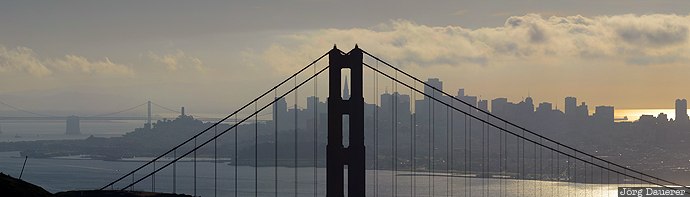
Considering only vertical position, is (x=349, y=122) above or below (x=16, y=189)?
above

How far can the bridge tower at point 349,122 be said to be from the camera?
161ft

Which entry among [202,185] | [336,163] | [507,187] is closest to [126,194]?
[336,163]

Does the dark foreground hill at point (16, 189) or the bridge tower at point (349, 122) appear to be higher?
the bridge tower at point (349, 122)

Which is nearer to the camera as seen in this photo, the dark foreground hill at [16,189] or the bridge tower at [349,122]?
the bridge tower at [349,122]

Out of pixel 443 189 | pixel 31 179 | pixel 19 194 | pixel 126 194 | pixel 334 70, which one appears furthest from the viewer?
pixel 31 179

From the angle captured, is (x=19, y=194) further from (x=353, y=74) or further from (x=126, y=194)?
(x=353, y=74)

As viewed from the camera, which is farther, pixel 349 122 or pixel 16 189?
pixel 16 189

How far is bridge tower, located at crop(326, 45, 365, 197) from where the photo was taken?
49000 mm

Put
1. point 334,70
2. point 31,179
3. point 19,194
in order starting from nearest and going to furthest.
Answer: point 334,70 < point 19,194 < point 31,179

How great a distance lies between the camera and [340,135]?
49312 millimetres

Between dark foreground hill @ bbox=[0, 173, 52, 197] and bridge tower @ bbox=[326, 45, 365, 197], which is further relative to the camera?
dark foreground hill @ bbox=[0, 173, 52, 197]

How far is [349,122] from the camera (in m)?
49.0

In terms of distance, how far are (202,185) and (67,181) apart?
83.4ft

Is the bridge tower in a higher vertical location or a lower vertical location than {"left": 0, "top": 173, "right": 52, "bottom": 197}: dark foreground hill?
higher
